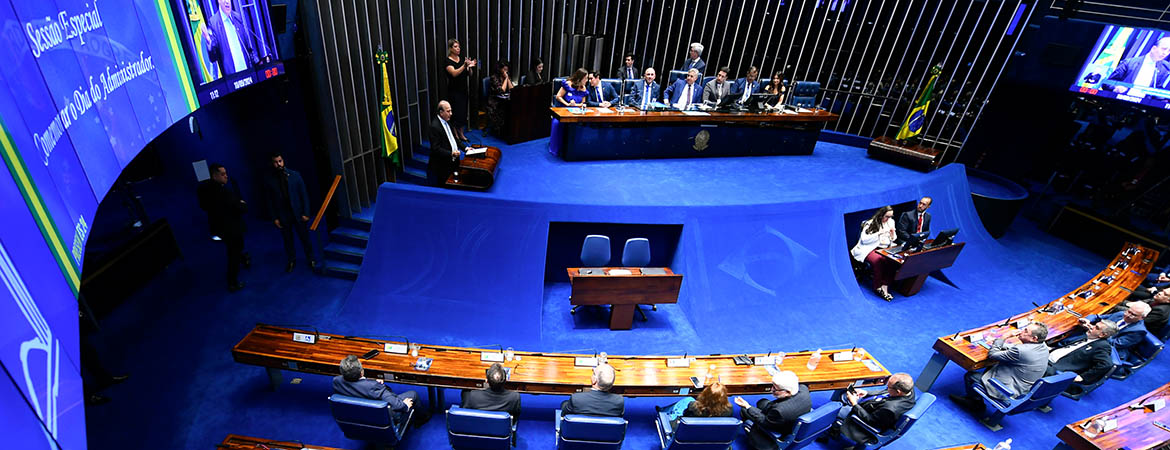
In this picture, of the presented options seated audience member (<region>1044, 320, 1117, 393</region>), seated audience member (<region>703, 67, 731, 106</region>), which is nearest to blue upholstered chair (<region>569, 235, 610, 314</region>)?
seated audience member (<region>703, 67, 731, 106</region>)

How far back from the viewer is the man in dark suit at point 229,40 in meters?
4.07

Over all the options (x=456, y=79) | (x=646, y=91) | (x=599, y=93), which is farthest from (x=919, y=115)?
(x=456, y=79)

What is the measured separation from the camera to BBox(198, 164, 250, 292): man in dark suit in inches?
211

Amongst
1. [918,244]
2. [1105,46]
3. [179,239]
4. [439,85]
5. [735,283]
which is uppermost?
[1105,46]

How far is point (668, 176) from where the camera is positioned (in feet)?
25.3

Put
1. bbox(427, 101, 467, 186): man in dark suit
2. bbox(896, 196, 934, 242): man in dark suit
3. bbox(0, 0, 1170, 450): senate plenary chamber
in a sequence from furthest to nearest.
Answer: bbox(896, 196, 934, 242): man in dark suit → bbox(427, 101, 467, 186): man in dark suit → bbox(0, 0, 1170, 450): senate plenary chamber

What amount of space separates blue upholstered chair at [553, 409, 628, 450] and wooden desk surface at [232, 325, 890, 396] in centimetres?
58

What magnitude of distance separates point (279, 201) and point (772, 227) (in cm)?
618

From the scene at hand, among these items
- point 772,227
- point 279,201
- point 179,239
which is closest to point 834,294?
point 772,227

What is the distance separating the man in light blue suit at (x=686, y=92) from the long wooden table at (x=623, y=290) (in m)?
3.94

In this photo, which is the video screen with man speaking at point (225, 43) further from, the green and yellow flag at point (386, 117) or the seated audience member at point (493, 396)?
the seated audience member at point (493, 396)

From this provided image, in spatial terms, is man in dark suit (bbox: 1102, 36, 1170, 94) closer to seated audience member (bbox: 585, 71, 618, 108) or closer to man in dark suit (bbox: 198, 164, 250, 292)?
seated audience member (bbox: 585, 71, 618, 108)

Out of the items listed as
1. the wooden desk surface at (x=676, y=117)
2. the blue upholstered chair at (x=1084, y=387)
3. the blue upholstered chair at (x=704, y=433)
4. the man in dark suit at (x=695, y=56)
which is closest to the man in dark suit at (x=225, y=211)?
the wooden desk surface at (x=676, y=117)

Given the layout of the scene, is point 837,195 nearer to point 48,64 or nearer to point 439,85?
point 439,85
